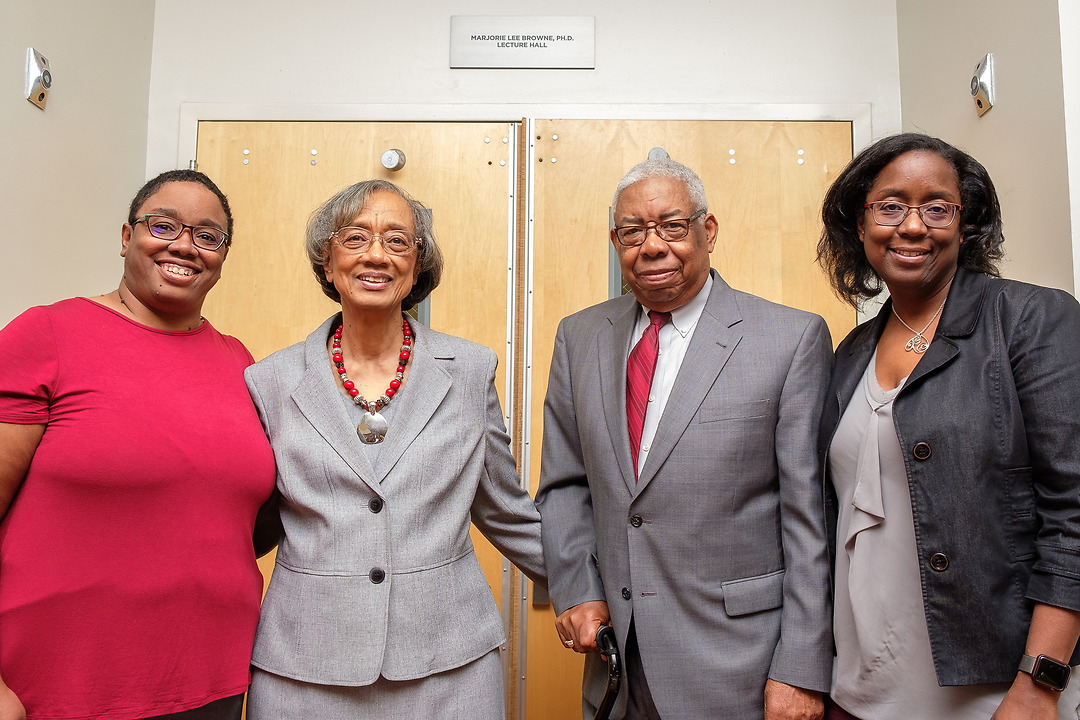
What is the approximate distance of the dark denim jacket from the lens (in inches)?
54.0

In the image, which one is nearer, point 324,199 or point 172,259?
point 172,259

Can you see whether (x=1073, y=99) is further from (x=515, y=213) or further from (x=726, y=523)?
(x=515, y=213)

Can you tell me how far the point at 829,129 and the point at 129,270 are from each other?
8.07 ft

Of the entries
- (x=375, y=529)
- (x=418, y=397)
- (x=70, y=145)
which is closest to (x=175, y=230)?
(x=418, y=397)

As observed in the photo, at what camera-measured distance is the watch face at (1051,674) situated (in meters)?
1.33

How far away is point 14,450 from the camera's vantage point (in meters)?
1.43

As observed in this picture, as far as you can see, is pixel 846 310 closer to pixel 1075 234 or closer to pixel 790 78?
pixel 790 78

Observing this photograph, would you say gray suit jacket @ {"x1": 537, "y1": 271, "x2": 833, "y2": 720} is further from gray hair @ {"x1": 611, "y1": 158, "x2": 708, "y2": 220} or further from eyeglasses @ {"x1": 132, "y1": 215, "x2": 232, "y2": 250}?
eyeglasses @ {"x1": 132, "y1": 215, "x2": 232, "y2": 250}

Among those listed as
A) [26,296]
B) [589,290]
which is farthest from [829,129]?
[26,296]

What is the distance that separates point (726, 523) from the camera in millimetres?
1669

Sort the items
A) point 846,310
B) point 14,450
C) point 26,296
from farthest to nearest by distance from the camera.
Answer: point 846,310 < point 26,296 < point 14,450

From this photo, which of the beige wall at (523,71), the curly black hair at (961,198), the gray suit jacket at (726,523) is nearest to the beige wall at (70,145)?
the beige wall at (523,71)

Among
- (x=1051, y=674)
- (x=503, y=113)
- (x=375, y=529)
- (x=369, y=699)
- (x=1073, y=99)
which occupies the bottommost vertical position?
(x=369, y=699)

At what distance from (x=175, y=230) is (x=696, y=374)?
3.73ft
